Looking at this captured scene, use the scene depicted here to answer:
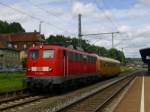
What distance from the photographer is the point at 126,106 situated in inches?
766

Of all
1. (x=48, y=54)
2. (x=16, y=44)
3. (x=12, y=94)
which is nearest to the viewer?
(x=12, y=94)

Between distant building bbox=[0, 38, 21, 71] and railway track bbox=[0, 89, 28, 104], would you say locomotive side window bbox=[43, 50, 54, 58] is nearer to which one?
railway track bbox=[0, 89, 28, 104]

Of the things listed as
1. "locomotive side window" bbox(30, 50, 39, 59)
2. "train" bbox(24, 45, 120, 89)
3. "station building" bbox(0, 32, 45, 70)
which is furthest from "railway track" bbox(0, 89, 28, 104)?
"station building" bbox(0, 32, 45, 70)

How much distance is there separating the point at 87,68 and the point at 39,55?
32.9 ft

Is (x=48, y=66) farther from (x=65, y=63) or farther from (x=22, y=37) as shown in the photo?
(x=22, y=37)

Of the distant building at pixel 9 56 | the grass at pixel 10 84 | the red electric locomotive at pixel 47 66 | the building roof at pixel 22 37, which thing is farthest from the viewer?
the building roof at pixel 22 37

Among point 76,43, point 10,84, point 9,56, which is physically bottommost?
point 10,84

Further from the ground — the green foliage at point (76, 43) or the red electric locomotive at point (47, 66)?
the green foliage at point (76, 43)

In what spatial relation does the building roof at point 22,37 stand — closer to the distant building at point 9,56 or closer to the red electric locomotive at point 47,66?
the distant building at point 9,56

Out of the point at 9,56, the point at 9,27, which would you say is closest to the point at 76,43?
the point at 9,56

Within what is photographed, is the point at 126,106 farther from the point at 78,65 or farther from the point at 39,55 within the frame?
the point at 78,65

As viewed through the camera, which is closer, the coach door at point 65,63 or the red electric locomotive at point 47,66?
the red electric locomotive at point 47,66

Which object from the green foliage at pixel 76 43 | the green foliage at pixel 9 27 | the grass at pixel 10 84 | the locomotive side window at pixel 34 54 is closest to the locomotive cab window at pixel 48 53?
the locomotive side window at pixel 34 54

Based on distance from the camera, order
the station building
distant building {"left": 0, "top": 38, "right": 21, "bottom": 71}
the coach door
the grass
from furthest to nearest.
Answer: the station building
distant building {"left": 0, "top": 38, "right": 21, "bottom": 71}
the grass
the coach door
